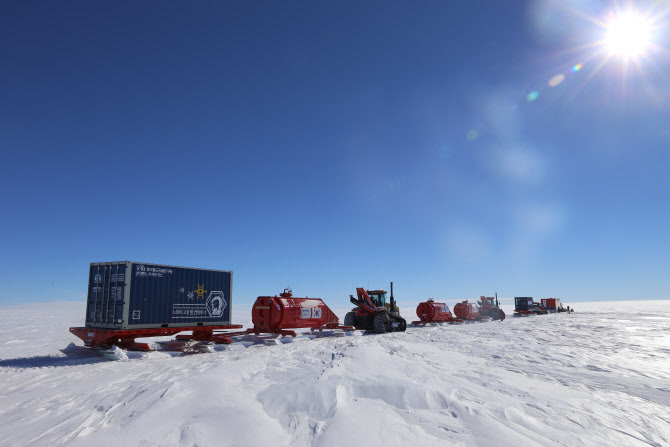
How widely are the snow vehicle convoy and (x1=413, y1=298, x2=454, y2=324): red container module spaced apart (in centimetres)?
922

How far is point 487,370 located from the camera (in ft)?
28.6

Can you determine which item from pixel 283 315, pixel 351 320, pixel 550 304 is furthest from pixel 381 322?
pixel 550 304

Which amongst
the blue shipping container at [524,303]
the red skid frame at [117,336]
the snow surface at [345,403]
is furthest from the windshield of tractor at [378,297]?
the blue shipping container at [524,303]

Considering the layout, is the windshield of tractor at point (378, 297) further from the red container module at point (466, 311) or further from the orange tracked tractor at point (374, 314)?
the red container module at point (466, 311)

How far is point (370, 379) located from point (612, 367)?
24.6 feet

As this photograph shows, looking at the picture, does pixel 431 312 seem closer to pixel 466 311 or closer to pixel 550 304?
pixel 466 311

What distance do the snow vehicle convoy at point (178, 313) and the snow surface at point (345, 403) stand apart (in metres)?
2.82

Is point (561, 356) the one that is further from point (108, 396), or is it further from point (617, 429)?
point (108, 396)

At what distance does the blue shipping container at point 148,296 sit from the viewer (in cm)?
1300

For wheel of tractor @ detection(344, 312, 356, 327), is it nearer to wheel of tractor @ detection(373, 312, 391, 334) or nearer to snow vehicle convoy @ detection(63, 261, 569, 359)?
snow vehicle convoy @ detection(63, 261, 569, 359)

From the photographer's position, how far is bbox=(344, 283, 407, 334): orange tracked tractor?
22.2 metres

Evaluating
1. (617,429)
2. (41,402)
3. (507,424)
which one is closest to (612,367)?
(617,429)

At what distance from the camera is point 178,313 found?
14.5 metres

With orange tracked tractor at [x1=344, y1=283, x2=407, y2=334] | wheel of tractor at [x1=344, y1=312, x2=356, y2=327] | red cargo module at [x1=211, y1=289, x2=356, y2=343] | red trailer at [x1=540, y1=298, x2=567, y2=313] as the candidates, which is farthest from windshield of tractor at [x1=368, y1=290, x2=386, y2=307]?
red trailer at [x1=540, y1=298, x2=567, y2=313]
